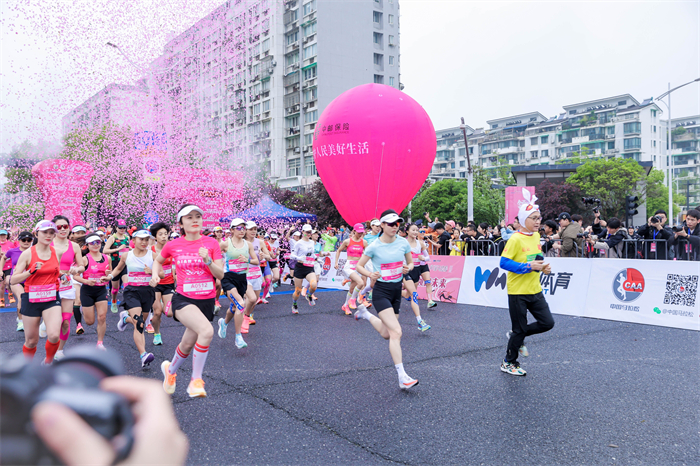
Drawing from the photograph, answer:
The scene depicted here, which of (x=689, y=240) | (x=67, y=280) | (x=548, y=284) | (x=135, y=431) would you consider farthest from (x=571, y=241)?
(x=135, y=431)

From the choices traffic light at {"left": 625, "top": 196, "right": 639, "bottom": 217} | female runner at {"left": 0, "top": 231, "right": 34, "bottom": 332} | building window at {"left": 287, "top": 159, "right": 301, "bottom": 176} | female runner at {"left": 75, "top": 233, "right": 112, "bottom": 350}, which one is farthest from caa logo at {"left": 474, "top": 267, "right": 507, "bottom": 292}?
building window at {"left": 287, "top": 159, "right": 301, "bottom": 176}

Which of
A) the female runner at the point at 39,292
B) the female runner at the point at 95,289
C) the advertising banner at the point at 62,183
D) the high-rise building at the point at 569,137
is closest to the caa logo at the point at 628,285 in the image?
the female runner at the point at 95,289

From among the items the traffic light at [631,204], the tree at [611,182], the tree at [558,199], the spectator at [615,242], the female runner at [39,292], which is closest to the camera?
the female runner at [39,292]

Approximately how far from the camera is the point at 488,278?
1291cm

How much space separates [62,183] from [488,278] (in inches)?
682

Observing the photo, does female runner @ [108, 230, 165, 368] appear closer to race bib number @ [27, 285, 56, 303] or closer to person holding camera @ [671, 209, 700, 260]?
race bib number @ [27, 285, 56, 303]

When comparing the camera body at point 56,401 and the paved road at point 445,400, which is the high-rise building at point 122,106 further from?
the camera body at point 56,401

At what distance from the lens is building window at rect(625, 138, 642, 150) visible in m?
84.2

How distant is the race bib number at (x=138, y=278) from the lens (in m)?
7.77

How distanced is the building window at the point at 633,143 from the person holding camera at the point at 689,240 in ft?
277

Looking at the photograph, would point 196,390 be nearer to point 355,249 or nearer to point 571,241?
point 355,249

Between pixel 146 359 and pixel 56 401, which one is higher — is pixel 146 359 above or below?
below

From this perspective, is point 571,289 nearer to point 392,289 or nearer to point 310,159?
point 392,289

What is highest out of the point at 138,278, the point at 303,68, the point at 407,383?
the point at 303,68
